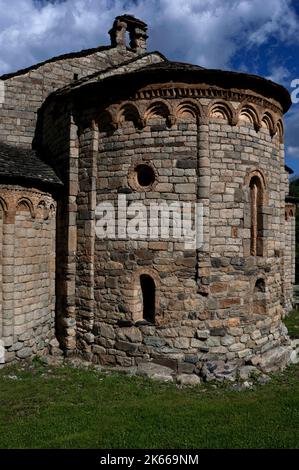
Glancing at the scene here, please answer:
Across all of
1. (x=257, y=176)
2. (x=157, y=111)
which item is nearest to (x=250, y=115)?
(x=257, y=176)

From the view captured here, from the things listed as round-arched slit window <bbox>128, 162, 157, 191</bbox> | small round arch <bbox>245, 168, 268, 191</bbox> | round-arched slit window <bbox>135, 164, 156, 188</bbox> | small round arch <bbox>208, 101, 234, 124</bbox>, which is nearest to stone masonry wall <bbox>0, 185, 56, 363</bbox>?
round-arched slit window <bbox>128, 162, 157, 191</bbox>

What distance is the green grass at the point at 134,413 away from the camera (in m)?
5.27

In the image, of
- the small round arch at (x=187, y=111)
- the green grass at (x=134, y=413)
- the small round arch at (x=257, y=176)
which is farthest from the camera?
the small round arch at (x=257, y=176)

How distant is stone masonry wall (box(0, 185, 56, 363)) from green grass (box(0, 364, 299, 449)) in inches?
31.2

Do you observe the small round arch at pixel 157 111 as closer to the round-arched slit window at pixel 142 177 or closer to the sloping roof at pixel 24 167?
the round-arched slit window at pixel 142 177

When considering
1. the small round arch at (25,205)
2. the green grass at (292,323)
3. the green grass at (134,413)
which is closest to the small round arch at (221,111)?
the small round arch at (25,205)

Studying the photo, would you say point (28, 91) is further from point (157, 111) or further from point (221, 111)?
point (221, 111)

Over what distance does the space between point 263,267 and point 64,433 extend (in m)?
5.29

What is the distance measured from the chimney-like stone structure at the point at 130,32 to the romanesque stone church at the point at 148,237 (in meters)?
3.98

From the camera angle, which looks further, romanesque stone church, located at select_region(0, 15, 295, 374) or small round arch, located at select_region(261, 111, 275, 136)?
small round arch, located at select_region(261, 111, 275, 136)

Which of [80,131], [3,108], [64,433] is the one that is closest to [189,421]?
[64,433]

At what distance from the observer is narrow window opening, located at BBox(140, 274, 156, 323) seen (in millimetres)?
8227

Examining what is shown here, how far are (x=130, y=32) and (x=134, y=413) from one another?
11.0 meters

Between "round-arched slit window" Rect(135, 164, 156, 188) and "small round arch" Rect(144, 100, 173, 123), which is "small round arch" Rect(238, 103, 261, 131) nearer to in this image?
"small round arch" Rect(144, 100, 173, 123)
